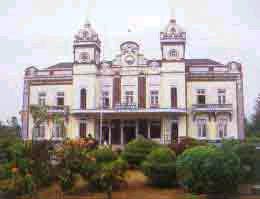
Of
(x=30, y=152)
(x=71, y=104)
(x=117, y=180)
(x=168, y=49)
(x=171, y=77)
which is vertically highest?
(x=168, y=49)

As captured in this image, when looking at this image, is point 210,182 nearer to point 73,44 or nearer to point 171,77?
point 171,77

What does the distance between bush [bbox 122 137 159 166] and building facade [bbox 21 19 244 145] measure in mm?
12981

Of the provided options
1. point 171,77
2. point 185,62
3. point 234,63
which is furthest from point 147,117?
point 234,63

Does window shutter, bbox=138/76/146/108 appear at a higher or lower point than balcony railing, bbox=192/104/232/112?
higher

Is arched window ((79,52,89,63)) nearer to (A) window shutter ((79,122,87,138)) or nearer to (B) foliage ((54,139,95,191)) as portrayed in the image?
(A) window shutter ((79,122,87,138))

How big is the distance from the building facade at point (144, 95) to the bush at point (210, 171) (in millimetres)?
18257

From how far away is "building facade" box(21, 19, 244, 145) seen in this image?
34.5 m

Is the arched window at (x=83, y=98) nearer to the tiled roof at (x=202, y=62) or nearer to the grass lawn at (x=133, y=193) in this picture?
the tiled roof at (x=202, y=62)

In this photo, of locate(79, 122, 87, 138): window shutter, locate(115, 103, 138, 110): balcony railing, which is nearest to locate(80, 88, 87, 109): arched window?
locate(79, 122, 87, 138): window shutter

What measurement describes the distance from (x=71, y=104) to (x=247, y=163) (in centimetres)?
2221

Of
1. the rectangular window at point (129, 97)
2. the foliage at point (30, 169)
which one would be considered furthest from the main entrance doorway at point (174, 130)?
the foliage at point (30, 169)

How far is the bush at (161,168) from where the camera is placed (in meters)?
16.9

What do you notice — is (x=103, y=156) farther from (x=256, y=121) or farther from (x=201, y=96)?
(x=256, y=121)

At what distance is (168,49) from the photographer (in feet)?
117
